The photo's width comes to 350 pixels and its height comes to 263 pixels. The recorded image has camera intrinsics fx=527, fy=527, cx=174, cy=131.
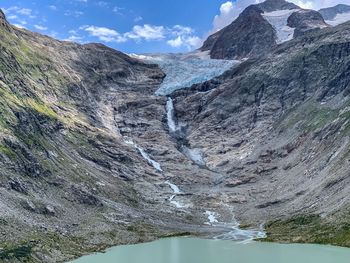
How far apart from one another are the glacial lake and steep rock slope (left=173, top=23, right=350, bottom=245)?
740 cm

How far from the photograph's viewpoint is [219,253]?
7881cm

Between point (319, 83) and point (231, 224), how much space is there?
76.5 meters

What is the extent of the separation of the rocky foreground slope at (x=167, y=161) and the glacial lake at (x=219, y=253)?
5.07 metres

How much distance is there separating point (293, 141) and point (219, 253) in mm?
79557

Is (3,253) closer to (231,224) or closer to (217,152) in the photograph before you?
(231,224)

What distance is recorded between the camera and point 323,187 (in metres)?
109

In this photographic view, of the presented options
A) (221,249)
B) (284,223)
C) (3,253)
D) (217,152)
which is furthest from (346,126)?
(3,253)

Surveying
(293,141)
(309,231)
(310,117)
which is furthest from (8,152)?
(310,117)

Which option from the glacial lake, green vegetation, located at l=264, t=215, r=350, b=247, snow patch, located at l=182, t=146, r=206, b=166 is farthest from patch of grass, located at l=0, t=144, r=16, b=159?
snow patch, located at l=182, t=146, r=206, b=166

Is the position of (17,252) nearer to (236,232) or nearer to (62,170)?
(236,232)

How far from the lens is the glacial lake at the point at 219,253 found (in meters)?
70.4

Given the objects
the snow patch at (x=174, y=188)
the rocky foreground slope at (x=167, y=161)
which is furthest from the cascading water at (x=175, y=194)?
the rocky foreground slope at (x=167, y=161)

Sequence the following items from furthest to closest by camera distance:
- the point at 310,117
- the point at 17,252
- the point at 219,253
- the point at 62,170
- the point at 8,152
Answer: the point at 310,117, the point at 62,170, the point at 8,152, the point at 219,253, the point at 17,252

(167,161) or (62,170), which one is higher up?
(167,161)
